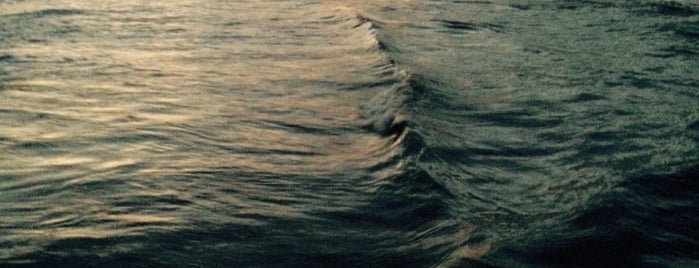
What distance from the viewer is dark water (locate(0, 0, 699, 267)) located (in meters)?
4.93

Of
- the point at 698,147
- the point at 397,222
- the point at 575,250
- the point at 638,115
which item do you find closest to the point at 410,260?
the point at 397,222

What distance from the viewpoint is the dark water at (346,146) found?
4.93m

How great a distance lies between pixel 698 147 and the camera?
6773mm

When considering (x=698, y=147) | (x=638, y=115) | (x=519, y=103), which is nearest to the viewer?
(x=698, y=147)

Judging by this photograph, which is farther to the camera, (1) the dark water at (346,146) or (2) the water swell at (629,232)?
(1) the dark water at (346,146)

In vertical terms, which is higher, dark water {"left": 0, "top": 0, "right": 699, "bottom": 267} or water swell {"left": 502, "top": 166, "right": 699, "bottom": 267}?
dark water {"left": 0, "top": 0, "right": 699, "bottom": 267}

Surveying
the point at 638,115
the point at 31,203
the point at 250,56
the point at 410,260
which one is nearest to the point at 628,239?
the point at 410,260

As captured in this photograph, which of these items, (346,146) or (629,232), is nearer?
(629,232)

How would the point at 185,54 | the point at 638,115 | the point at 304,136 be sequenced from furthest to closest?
the point at 185,54 < the point at 638,115 < the point at 304,136

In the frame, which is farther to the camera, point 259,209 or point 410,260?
point 259,209

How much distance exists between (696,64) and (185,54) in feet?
23.6

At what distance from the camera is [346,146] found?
718cm

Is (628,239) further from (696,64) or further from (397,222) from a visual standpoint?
(696,64)

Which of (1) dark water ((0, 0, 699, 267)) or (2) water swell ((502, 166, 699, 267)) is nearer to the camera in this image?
(2) water swell ((502, 166, 699, 267))
